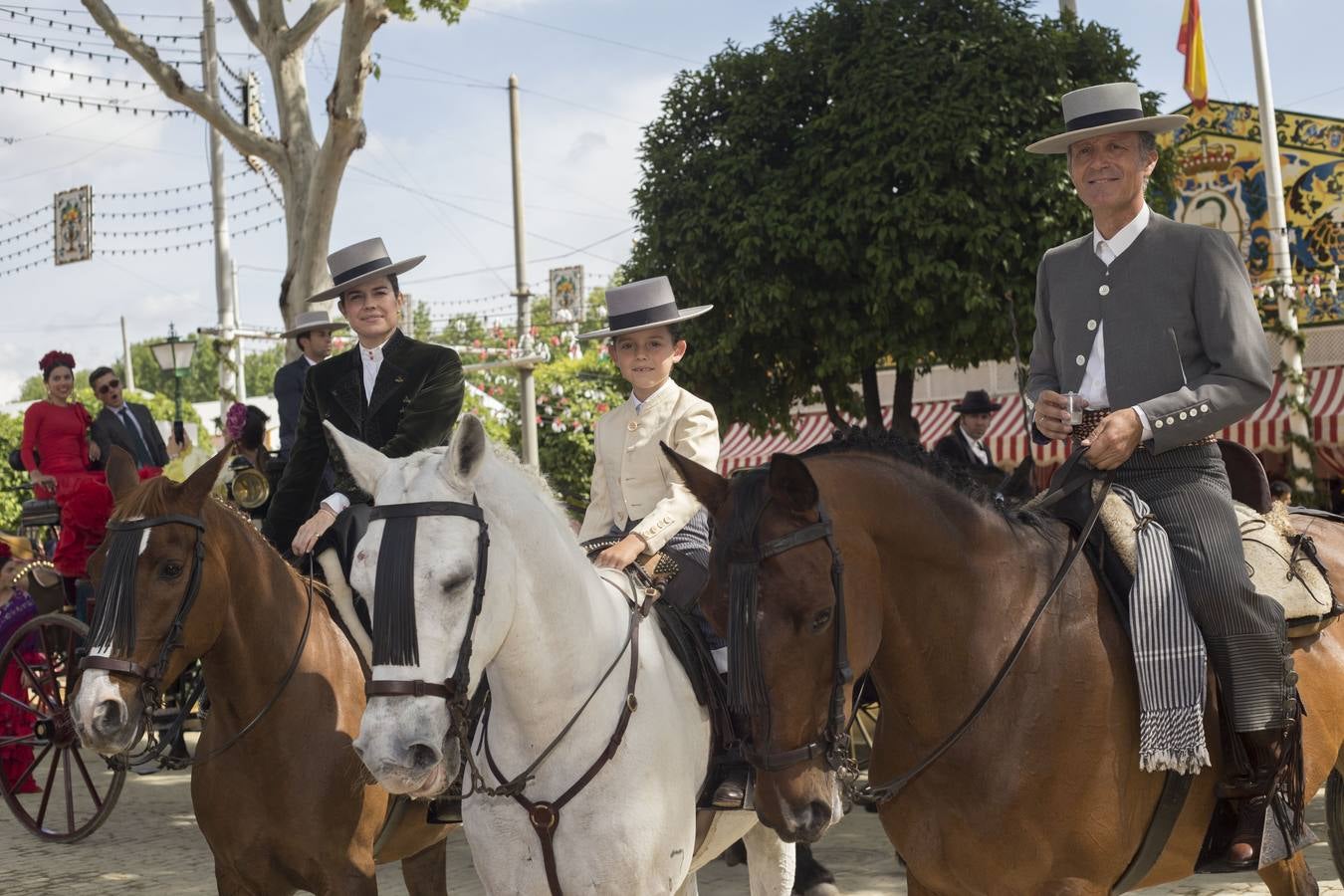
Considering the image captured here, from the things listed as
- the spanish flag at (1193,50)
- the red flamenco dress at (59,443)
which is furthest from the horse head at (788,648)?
the spanish flag at (1193,50)

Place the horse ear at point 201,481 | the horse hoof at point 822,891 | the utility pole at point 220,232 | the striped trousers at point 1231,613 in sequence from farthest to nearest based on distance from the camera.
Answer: the utility pole at point 220,232 < the horse hoof at point 822,891 < the horse ear at point 201,481 < the striped trousers at point 1231,613

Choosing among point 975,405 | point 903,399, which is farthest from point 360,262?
point 903,399

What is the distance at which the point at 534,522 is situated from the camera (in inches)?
135

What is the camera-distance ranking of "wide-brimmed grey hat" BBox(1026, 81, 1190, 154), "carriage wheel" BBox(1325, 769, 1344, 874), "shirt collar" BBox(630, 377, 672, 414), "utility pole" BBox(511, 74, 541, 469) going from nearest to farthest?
1. "wide-brimmed grey hat" BBox(1026, 81, 1190, 154)
2. "shirt collar" BBox(630, 377, 672, 414)
3. "carriage wheel" BBox(1325, 769, 1344, 874)
4. "utility pole" BBox(511, 74, 541, 469)

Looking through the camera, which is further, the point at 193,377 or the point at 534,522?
the point at 193,377

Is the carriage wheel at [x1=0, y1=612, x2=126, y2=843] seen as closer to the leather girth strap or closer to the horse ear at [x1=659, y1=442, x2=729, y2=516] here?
the leather girth strap

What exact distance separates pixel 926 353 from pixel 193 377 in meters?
99.2

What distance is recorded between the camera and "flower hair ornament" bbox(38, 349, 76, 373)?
9.49 m

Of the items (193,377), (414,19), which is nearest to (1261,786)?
(414,19)

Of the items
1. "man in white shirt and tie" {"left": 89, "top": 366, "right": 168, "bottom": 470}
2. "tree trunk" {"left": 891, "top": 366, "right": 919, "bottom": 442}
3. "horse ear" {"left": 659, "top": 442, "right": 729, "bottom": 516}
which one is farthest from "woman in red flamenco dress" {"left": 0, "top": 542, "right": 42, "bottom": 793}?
"tree trunk" {"left": 891, "top": 366, "right": 919, "bottom": 442}

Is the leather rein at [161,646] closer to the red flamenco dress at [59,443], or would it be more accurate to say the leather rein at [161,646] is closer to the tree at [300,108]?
the red flamenco dress at [59,443]

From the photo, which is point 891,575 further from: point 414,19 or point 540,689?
point 414,19

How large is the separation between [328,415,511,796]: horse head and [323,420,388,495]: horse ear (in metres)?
0.07

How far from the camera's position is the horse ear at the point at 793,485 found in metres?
2.83
